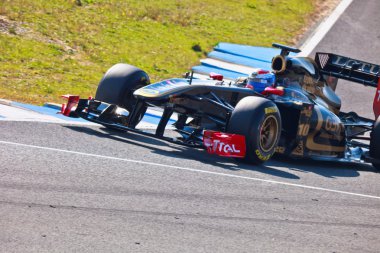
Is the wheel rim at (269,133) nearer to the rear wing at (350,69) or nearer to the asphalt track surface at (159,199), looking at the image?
the asphalt track surface at (159,199)

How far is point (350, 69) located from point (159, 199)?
19.5 feet

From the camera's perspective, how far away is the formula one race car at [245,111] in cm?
959

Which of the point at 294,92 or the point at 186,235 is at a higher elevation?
the point at 294,92

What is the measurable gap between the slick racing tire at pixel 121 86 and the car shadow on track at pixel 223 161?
406mm

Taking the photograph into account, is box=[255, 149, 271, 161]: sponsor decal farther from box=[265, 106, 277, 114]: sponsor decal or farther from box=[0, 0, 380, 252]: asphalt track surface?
box=[265, 106, 277, 114]: sponsor decal

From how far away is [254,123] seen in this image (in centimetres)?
950

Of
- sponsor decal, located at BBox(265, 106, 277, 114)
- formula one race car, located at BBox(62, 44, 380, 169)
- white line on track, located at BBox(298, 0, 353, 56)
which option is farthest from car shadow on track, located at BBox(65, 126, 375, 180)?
white line on track, located at BBox(298, 0, 353, 56)

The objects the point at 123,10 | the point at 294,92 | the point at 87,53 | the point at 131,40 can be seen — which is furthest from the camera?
the point at 123,10

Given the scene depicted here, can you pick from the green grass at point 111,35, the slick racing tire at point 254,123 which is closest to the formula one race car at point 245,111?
the slick racing tire at point 254,123

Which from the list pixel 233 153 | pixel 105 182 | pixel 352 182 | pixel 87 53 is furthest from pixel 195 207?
pixel 87 53

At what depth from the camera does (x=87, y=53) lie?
17.0 m

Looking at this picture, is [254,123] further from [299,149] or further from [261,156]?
[299,149]

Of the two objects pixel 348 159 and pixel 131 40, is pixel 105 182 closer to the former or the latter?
pixel 348 159

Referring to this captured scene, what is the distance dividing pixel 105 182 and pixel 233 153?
7.67 feet
